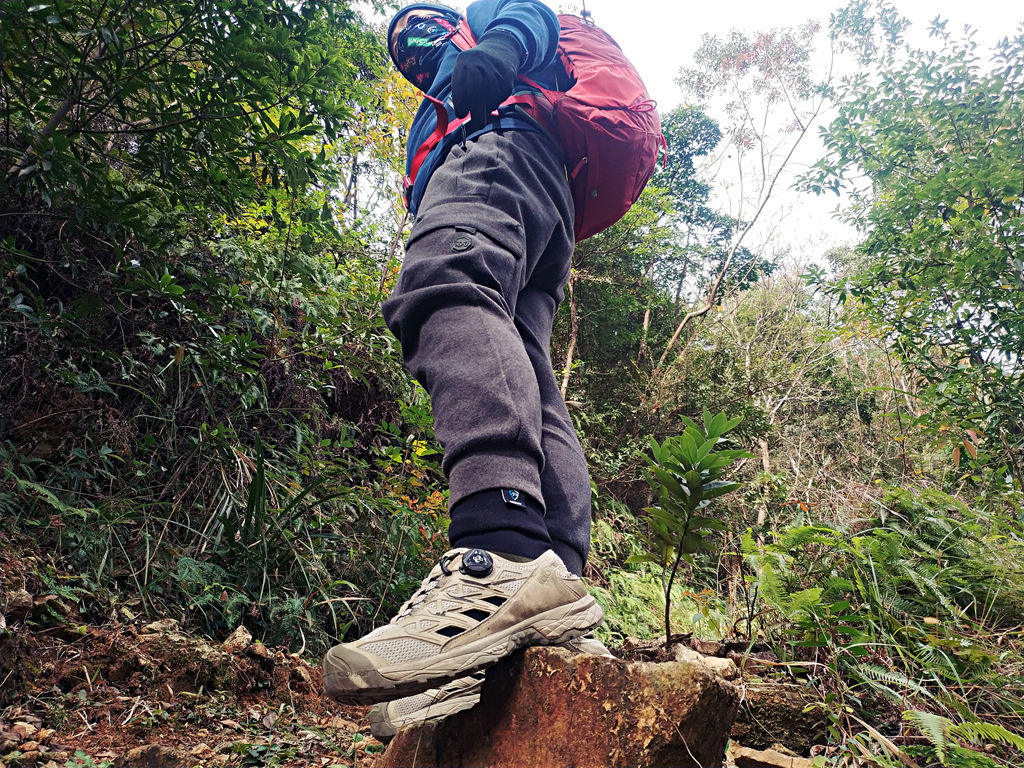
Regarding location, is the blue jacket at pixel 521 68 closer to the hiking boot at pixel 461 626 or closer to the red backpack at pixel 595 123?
the red backpack at pixel 595 123

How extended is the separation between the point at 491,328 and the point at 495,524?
356 millimetres

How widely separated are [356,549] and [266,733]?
1073mm

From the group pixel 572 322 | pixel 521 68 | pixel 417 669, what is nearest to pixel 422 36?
pixel 521 68

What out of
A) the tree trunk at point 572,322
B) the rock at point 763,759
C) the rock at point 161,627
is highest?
the tree trunk at point 572,322

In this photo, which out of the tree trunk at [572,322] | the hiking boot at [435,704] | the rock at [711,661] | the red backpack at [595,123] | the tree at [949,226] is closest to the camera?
the hiking boot at [435,704]

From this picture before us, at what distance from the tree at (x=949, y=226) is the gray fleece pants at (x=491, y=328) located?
2.62 m

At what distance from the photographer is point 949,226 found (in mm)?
3439

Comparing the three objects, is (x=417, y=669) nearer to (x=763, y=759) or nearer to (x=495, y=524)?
(x=495, y=524)

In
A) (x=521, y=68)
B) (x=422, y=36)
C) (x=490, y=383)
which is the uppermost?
(x=422, y=36)

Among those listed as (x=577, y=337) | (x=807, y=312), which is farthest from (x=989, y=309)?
(x=807, y=312)

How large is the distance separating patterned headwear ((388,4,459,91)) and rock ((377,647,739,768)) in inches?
59.3

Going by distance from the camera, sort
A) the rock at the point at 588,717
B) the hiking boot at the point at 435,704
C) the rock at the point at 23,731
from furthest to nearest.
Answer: the rock at the point at 23,731, the hiking boot at the point at 435,704, the rock at the point at 588,717

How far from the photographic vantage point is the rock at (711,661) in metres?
1.33

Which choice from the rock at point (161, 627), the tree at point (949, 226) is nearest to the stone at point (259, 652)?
the rock at point (161, 627)
